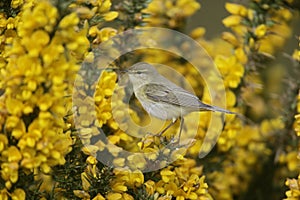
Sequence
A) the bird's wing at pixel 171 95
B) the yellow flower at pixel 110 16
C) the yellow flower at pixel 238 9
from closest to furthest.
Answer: the yellow flower at pixel 110 16 < the bird's wing at pixel 171 95 < the yellow flower at pixel 238 9

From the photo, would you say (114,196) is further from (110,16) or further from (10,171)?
(110,16)

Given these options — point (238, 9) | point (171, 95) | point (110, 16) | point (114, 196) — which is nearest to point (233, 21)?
point (238, 9)

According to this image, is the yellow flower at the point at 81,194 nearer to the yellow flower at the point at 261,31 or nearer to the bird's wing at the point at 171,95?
the bird's wing at the point at 171,95

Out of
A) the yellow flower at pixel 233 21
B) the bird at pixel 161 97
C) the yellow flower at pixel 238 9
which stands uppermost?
the yellow flower at pixel 238 9

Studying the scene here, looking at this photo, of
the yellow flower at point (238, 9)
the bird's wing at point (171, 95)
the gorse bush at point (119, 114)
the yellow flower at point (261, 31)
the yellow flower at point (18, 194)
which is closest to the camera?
the gorse bush at point (119, 114)

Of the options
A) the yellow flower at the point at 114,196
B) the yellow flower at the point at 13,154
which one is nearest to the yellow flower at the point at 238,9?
the yellow flower at the point at 114,196

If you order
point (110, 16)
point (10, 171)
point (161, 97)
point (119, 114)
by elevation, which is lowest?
point (161, 97)

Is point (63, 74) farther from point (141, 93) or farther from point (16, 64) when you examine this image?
point (141, 93)

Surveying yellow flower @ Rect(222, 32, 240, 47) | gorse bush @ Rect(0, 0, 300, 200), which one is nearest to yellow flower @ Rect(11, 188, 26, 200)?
gorse bush @ Rect(0, 0, 300, 200)

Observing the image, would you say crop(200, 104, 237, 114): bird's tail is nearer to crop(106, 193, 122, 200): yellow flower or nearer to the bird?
the bird
